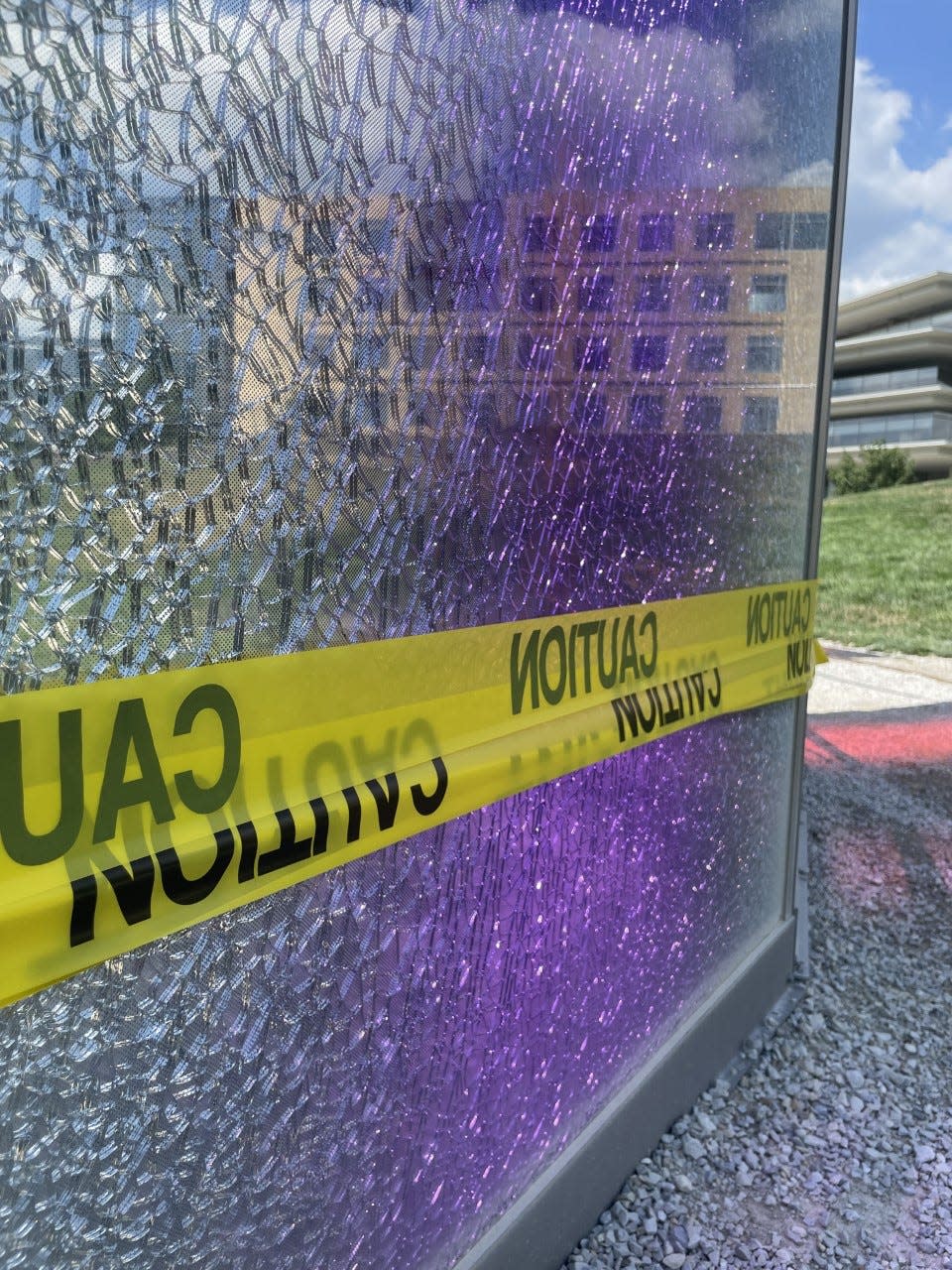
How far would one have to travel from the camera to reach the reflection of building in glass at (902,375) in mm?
46656

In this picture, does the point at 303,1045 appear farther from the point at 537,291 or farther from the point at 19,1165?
the point at 537,291

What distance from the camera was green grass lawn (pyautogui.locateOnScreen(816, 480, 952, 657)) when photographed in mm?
12008

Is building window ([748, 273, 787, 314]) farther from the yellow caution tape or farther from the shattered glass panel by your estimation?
the yellow caution tape

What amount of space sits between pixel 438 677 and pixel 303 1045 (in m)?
0.55

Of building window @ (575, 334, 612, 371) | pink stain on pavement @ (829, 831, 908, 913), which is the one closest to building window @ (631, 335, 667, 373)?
building window @ (575, 334, 612, 371)

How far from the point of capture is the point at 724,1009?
9.34ft

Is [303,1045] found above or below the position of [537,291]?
below

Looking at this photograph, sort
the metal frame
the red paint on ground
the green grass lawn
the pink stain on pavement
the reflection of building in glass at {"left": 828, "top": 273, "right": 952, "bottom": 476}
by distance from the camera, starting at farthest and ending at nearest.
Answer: the reflection of building in glass at {"left": 828, "top": 273, "right": 952, "bottom": 476}, the green grass lawn, the red paint on ground, the pink stain on pavement, the metal frame

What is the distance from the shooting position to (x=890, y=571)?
1648cm

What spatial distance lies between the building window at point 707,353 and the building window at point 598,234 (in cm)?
43

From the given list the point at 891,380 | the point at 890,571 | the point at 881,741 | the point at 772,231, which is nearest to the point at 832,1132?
the point at 772,231

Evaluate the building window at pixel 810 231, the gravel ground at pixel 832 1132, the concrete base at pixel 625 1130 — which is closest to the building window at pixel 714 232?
the building window at pixel 810 231

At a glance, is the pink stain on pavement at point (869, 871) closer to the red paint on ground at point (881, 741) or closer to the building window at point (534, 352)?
the red paint on ground at point (881, 741)

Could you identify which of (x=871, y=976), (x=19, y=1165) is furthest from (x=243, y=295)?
(x=871, y=976)
